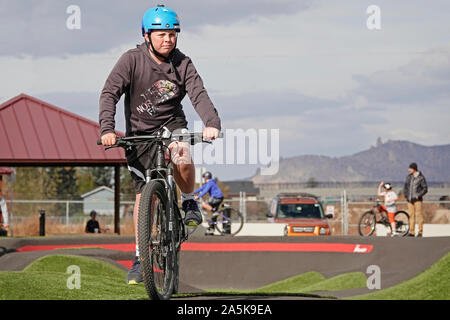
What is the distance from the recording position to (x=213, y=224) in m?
21.3

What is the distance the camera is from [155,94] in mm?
6094

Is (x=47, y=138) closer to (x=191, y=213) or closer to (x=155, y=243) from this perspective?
(x=191, y=213)

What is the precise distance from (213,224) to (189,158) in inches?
599

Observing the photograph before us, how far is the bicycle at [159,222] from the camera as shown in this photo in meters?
5.49

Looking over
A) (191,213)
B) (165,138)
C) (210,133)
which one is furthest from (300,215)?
(165,138)

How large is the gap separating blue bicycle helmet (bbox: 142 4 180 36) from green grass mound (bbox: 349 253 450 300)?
407cm

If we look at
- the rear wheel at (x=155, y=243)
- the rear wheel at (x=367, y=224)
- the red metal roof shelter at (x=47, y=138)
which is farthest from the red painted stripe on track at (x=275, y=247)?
the rear wheel at (x=155, y=243)

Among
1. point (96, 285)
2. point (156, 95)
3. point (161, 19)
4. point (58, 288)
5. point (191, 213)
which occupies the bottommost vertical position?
point (96, 285)

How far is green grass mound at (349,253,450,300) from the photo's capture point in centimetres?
782

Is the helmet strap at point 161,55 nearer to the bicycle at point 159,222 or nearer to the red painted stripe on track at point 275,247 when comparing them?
the bicycle at point 159,222

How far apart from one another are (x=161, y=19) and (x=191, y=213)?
182 centimetres

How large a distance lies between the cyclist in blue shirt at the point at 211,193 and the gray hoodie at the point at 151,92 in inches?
522

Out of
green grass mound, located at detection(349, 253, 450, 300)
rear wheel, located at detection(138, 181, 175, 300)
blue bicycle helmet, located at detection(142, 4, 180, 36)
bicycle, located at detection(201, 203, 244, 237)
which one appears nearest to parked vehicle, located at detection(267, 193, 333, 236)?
bicycle, located at detection(201, 203, 244, 237)

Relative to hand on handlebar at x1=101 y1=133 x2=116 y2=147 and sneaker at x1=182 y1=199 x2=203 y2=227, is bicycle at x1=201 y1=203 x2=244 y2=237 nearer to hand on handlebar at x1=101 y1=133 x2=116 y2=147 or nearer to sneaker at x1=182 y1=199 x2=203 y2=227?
sneaker at x1=182 y1=199 x2=203 y2=227
